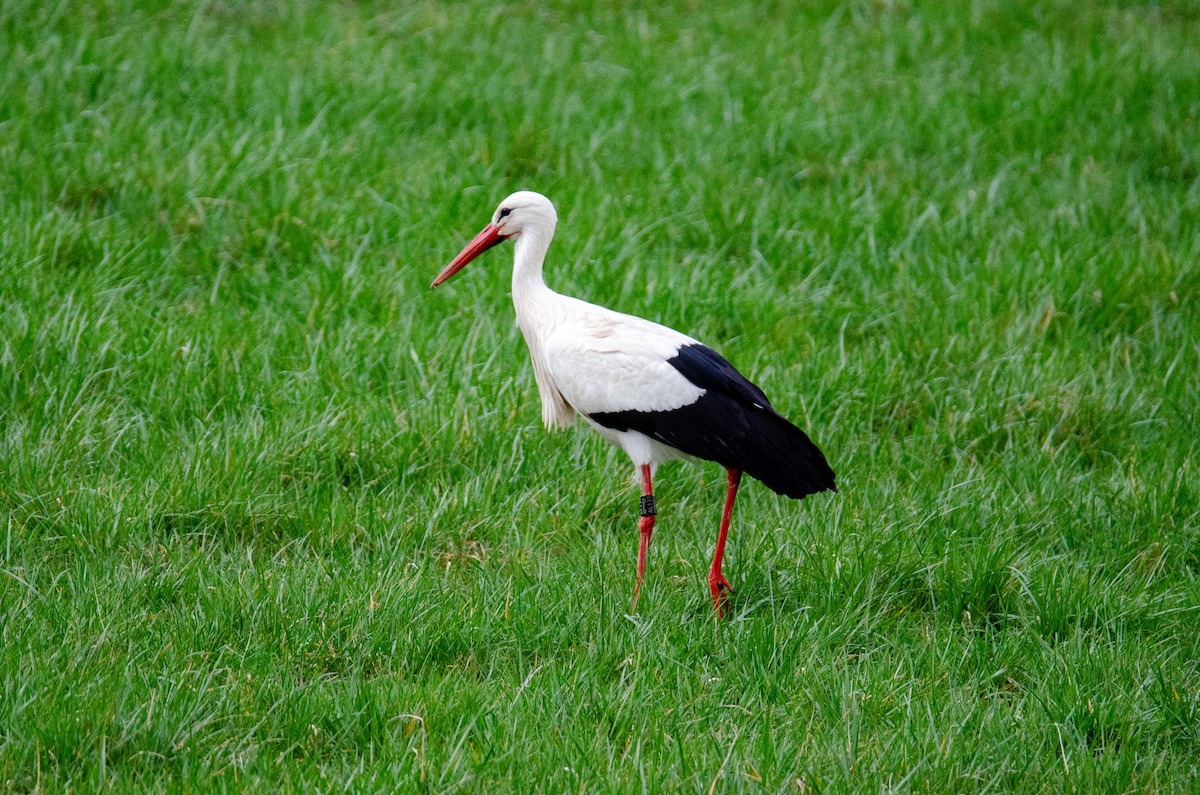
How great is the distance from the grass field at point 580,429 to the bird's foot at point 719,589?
7cm

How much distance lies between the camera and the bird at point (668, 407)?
401 cm

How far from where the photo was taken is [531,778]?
304 cm

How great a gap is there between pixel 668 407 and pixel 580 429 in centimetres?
93

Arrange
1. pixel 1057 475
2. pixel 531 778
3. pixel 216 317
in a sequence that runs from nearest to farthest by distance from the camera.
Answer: pixel 531 778 → pixel 1057 475 → pixel 216 317

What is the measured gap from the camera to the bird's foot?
390 cm

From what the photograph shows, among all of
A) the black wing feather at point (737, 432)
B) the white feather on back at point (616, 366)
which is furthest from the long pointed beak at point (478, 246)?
the black wing feather at point (737, 432)

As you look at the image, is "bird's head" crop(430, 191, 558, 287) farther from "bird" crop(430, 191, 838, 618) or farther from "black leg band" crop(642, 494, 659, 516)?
"black leg band" crop(642, 494, 659, 516)

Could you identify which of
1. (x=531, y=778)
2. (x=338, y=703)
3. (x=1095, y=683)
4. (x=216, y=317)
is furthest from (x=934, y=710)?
(x=216, y=317)

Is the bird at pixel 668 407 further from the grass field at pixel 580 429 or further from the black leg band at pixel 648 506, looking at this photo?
the grass field at pixel 580 429

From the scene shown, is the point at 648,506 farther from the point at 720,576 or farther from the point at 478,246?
the point at 478,246

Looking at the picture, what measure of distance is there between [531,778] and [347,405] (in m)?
2.11

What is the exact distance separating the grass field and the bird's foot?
7 cm

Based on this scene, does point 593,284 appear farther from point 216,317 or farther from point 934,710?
point 934,710

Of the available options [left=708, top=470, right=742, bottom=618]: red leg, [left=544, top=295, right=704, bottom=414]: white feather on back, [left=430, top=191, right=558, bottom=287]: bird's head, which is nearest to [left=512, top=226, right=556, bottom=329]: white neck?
[left=430, top=191, right=558, bottom=287]: bird's head
